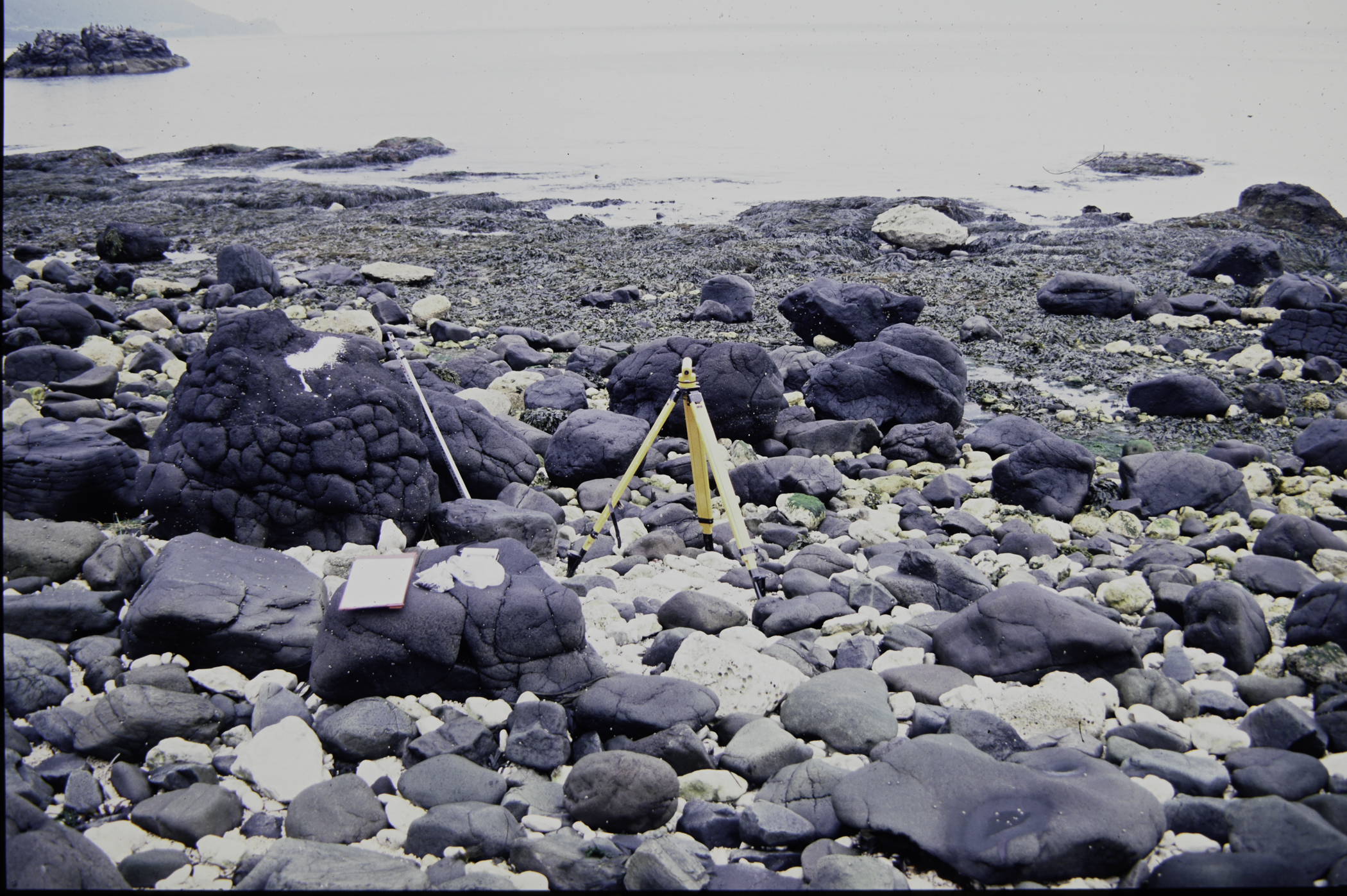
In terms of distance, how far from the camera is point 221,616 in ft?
14.6

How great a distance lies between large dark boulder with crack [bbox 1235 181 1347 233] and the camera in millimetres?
20188

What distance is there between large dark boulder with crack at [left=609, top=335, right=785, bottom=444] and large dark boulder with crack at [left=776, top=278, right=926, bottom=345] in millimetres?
3700

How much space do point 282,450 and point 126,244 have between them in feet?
47.0

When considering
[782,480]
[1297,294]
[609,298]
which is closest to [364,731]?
[782,480]

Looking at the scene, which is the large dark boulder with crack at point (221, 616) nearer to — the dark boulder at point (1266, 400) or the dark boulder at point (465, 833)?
the dark boulder at point (465, 833)

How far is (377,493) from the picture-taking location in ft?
20.7

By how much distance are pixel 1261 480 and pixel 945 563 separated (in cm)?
410

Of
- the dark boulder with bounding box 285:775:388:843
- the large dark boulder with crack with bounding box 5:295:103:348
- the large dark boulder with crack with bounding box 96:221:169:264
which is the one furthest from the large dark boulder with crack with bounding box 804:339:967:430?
the large dark boulder with crack with bounding box 96:221:169:264

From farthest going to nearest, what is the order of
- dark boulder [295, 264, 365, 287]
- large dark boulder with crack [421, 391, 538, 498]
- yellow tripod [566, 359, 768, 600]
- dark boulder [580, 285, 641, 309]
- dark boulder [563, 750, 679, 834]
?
dark boulder [295, 264, 365, 287], dark boulder [580, 285, 641, 309], large dark boulder with crack [421, 391, 538, 498], yellow tripod [566, 359, 768, 600], dark boulder [563, 750, 679, 834]

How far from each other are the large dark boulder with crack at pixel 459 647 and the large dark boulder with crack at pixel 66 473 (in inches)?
119

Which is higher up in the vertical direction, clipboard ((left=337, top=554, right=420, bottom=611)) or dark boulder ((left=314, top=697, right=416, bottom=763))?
clipboard ((left=337, top=554, right=420, bottom=611))

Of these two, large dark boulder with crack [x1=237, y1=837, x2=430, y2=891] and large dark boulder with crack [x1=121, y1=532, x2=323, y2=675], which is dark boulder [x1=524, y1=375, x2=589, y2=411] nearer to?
large dark boulder with crack [x1=121, y1=532, x2=323, y2=675]

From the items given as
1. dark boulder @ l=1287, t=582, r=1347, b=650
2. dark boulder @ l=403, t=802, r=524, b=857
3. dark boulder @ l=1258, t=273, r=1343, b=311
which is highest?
dark boulder @ l=1258, t=273, r=1343, b=311

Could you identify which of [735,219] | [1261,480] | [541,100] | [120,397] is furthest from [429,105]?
[1261,480]
